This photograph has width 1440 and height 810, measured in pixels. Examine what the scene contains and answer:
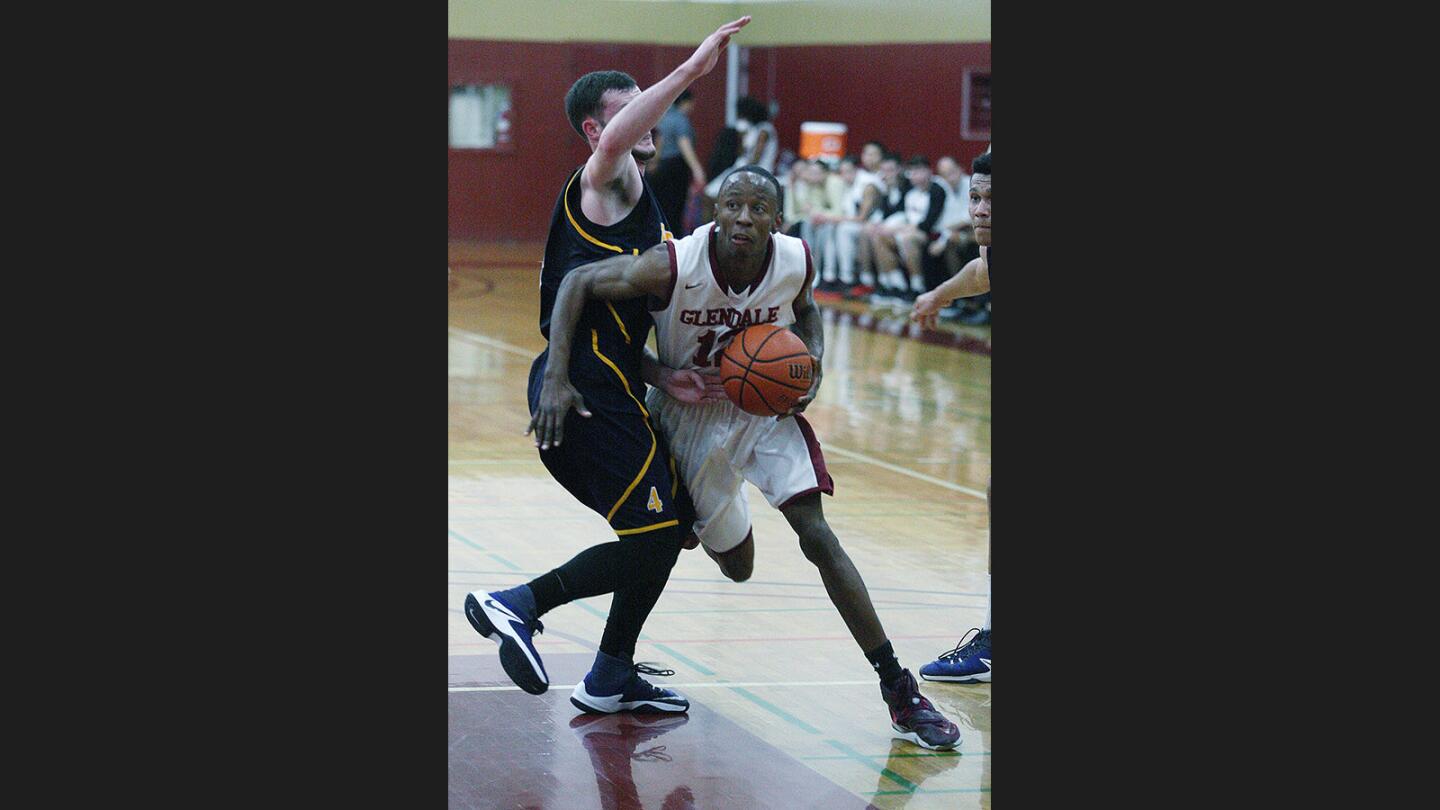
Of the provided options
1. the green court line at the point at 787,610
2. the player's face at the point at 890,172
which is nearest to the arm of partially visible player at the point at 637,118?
the green court line at the point at 787,610

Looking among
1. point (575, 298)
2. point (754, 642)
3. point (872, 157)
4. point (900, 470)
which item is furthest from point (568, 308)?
point (872, 157)

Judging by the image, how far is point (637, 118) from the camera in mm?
4277

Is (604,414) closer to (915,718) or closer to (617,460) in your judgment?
(617,460)

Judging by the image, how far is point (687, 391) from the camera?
4.73m

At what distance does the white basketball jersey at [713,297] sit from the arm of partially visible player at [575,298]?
5cm

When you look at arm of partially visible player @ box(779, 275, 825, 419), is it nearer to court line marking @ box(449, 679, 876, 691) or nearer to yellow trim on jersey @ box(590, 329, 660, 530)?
yellow trim on jersey @ box(590, 329, 660, 530)

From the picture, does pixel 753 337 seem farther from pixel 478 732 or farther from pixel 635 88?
pixel 478 732

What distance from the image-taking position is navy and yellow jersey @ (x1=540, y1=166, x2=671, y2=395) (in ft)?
15.2

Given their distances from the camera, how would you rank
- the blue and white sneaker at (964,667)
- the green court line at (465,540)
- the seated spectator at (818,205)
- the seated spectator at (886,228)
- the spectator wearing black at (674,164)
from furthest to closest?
the seated spectator at (818,205) < the seated spectator at (886,228) < the spectator wearing black at (674,164) < the green court line at (465,540) < the blue and white sneaker at (964,667)

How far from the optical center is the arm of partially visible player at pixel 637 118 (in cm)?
400

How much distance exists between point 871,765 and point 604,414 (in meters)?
1.07

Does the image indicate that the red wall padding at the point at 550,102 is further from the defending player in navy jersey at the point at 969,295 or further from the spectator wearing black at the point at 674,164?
the defending player in navy jersey at the point at 969,295

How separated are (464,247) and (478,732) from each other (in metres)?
17.0

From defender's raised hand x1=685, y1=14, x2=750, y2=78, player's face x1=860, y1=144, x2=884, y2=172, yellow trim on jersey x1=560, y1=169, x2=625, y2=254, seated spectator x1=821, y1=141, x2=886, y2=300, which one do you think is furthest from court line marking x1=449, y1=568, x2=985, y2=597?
player's face x1=860, y1=144, x2=884, y2=172
